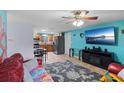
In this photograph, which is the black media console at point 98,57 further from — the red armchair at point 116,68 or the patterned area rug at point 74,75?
the red armchair at point 116,68

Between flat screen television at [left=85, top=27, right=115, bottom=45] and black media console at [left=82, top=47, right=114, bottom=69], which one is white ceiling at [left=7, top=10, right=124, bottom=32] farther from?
black media console at [left=82, top=47, right=114, bottom=69]

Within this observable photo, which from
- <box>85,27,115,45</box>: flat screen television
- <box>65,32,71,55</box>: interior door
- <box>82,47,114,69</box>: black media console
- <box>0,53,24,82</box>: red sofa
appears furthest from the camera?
<box>65,32,71,55</box>: interior door

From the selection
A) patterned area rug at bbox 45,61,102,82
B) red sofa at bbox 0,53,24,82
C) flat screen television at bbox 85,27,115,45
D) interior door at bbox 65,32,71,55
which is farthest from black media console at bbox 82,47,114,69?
red sofa at bbox 0,53,24,82

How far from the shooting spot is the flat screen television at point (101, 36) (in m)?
4.79

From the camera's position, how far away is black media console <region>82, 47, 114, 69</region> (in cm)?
468

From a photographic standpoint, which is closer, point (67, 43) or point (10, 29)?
point (10, 29)

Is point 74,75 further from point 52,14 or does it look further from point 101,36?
point 101,36

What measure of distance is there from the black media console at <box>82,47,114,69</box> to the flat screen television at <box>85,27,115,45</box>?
1.26ft

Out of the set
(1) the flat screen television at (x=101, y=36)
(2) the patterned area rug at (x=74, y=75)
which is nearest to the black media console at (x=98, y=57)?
(1) the flat screen television at (x=101, y=36)
